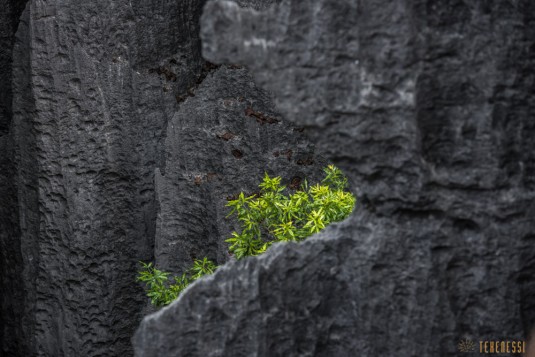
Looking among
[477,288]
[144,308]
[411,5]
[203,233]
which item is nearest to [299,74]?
[411,5]

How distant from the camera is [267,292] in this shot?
3.09m

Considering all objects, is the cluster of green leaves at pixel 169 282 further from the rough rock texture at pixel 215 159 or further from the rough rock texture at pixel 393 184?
the rough rock texture at pixel 393 184

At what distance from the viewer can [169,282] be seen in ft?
16.0

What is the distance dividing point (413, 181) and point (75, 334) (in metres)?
3.21

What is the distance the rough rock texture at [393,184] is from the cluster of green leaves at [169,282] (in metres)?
1.44

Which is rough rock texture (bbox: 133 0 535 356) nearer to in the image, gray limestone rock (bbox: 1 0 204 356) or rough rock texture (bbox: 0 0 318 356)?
rough rock texture (bbox: 0 0 318 356)

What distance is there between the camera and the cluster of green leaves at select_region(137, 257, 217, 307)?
457 centimetres

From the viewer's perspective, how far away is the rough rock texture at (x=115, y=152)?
194 inches

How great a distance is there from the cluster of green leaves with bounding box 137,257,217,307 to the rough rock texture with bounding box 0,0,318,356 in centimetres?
14

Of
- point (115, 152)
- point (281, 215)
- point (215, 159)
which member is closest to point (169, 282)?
point (215, 159)

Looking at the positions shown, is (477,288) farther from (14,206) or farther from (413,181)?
(14,206)

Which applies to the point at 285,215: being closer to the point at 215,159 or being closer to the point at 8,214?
the point at 215,159

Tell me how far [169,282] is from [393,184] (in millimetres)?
2312

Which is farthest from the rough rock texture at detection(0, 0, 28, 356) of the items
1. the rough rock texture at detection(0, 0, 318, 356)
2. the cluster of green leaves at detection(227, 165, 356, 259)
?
the cluster of green leaves at detection(227, 165, 356, 259)
